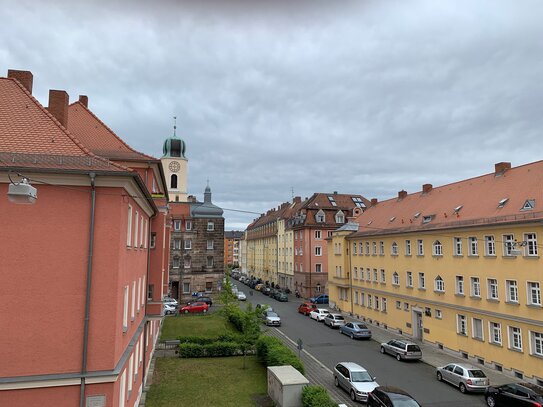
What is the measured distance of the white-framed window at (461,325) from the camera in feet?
94.5

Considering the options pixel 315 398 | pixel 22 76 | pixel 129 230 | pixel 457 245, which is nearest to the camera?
pixel 129 230

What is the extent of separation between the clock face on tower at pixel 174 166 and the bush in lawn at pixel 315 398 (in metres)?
53.9

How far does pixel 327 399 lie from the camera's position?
53.6ft

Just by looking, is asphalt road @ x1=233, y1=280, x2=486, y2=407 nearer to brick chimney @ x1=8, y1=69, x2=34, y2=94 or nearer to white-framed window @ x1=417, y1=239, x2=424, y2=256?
white-framed window @ x1=417, y1=239, x2=424, y2=256

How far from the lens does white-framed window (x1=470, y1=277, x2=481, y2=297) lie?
27.6 metres

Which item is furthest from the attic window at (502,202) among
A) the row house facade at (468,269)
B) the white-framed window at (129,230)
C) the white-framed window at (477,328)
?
the white-framed window at (129,230)

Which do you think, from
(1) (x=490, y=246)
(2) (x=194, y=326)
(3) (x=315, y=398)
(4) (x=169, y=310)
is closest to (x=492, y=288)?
(1) (x=490, y=246)

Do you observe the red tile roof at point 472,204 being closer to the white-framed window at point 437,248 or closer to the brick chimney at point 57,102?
the white-framed window at point 437,248

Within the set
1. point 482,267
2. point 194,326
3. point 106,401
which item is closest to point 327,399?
point 106,401

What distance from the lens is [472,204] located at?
101 feet

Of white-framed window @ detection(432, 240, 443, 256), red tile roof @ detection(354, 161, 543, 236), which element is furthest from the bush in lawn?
white-framed window @ detection(432, 240, 443, 256)

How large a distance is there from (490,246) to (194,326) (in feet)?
88.9

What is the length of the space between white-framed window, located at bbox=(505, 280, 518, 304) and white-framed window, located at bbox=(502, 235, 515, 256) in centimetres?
179

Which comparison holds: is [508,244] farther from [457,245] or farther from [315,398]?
[315,398]
